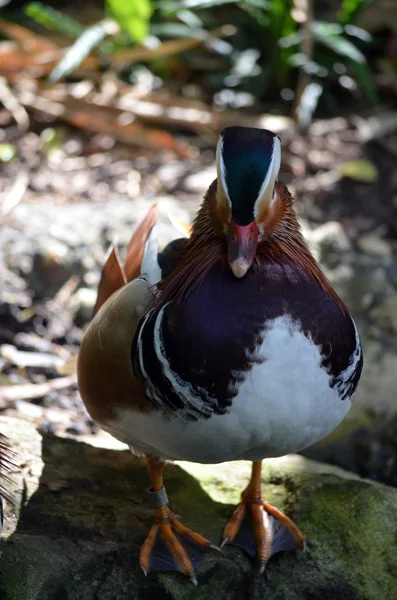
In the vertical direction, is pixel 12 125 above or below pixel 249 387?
below

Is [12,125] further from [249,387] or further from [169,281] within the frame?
[249,387]

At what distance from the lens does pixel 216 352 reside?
206cm

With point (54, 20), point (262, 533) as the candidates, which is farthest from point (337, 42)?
point (262, 533)

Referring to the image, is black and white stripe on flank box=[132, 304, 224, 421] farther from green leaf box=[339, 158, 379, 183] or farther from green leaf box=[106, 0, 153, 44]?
green leaf box=[106, 0, 153, 44]

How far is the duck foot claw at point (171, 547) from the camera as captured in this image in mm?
2334

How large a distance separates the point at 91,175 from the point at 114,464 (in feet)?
8.42

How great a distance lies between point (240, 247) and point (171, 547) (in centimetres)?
90

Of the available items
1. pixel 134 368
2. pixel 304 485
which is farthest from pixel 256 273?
pixel 304 485

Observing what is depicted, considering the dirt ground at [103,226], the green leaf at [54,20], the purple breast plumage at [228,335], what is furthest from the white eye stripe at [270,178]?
the green leaf at [54,20]

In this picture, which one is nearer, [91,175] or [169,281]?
[169,281]

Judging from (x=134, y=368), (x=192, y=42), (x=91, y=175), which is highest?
(x=134, y=368)

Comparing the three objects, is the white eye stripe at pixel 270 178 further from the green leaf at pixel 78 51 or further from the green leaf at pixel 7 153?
Result: the green leaf at pixel 78 51

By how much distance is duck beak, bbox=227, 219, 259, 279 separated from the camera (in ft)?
6.72

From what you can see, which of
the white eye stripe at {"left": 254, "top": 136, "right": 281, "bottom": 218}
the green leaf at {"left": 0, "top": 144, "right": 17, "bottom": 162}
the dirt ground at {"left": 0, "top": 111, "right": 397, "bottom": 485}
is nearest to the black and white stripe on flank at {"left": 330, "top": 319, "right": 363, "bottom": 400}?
the white eye stripe at {"left": 254, "top": 136, "right": 281, "bottom": 218}
